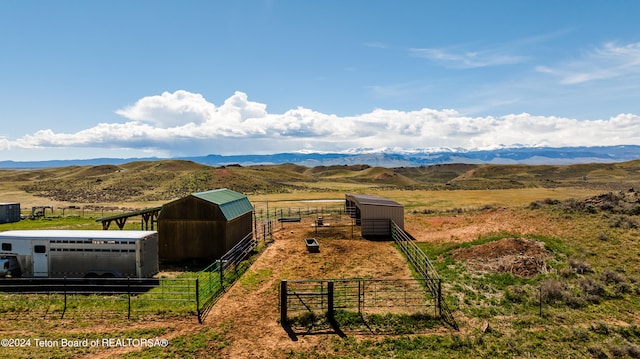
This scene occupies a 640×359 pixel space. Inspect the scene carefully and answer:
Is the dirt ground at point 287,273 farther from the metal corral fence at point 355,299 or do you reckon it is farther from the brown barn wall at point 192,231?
the brown barn wall at point 192,231

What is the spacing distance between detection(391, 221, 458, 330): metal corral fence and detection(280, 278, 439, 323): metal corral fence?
388mm

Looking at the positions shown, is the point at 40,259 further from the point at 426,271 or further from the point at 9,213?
the point at 9,213

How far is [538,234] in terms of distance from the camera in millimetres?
27062

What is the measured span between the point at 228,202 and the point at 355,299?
15091mm

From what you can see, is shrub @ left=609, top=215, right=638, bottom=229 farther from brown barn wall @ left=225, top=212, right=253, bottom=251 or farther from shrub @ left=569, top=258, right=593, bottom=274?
brown barn wall @ left=225, top=212, right=253, bottom=251

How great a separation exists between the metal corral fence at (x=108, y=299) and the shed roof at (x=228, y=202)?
723 centimetres

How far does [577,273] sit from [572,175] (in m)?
185

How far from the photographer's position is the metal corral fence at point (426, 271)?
16.0m

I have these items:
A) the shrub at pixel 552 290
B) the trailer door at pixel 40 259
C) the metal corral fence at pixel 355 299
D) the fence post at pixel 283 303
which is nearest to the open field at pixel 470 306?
the shrub at pixel 552 290

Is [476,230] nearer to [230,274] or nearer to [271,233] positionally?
[271,233]

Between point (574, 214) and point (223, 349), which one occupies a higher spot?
point (574, 214)

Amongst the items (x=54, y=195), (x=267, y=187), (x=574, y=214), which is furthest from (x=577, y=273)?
(x=54, y=195)

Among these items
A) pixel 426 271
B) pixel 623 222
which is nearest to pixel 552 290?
pixel 426 271

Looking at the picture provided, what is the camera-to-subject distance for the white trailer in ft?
65.9
